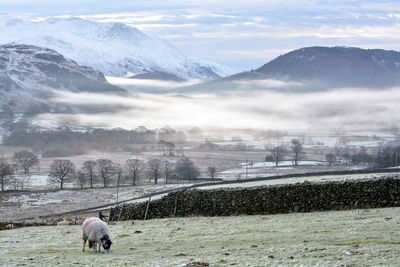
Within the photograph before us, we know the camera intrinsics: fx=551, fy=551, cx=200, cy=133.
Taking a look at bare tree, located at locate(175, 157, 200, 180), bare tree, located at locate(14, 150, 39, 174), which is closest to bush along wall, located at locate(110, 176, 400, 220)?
bare tree, located at locate(175, 157, 200, 180)

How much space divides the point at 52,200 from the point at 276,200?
60.1m

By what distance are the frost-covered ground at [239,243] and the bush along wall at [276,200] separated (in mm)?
3060

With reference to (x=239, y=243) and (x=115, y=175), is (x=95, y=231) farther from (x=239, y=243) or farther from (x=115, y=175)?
(x=115, y=175)

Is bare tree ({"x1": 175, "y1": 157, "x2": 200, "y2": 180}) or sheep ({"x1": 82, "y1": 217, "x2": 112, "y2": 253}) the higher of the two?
sheep ({"x1": 82, "y1": 217, "x2": 112, "y2": 253})

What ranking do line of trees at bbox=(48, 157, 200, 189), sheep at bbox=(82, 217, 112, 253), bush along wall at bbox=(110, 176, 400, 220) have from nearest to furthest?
sheep at bbox=(82, 217, 112, 253), bush along wall at bbox=(110, 176, 400, 220), line of trees at bbox=(48, 157, 200, 189)

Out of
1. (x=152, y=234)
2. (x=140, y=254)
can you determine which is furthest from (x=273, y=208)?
(x=140, y=254)

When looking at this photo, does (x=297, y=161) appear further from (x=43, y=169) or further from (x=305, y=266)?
(x=305, y=266)

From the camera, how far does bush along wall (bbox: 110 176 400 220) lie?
35.0 m

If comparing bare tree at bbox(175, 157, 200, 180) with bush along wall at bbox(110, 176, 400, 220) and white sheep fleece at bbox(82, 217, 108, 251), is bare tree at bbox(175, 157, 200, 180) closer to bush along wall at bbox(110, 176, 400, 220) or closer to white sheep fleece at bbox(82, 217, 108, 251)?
bush along wall at bbox(110, 176, 400, 220)

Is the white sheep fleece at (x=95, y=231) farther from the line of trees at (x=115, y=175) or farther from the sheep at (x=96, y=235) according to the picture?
the line of trees at (x=115, y=175)

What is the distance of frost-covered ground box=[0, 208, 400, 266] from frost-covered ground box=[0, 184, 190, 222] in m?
40.5

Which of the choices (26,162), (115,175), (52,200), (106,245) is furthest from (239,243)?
(26,162)

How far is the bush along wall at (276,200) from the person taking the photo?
35031 mm

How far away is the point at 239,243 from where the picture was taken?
2380 cm
